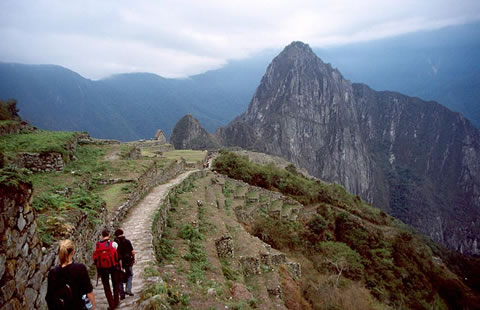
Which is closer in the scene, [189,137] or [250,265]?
[250,265]

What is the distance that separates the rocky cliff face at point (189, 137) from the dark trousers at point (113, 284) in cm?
8621

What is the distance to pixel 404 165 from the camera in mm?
195500

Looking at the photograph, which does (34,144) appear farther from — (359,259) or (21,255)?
(359,259)

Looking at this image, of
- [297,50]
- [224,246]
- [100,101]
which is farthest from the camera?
[297,50]

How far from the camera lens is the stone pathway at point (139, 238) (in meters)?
5.83

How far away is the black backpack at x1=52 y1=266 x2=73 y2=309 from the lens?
12.3ft

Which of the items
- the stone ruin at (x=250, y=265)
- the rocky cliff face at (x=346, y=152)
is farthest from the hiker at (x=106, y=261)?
the rocky cliff face at (x=346, y=152)

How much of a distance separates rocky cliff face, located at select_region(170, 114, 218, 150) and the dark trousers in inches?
3394

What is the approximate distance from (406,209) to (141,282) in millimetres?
170916

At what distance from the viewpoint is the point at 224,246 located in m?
11.7

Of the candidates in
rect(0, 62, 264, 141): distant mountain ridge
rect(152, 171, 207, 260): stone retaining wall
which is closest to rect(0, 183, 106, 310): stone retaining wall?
rect(152, 171, 207, 260): stone retaining wall

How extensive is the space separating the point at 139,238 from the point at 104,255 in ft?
12.8

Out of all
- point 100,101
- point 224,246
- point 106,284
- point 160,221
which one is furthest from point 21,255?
point 100,101

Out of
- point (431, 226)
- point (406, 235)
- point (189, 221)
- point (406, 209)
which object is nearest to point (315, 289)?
point (189, 221)
